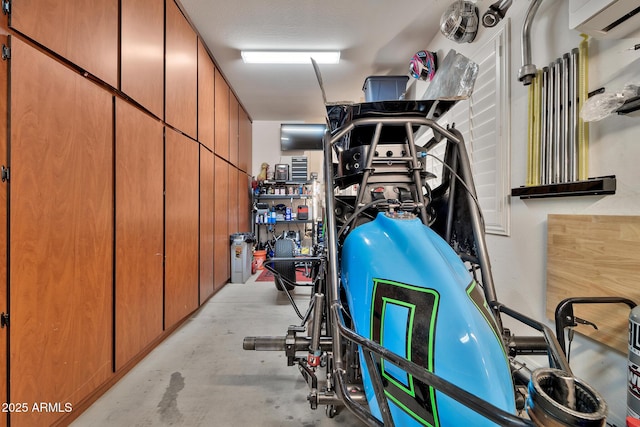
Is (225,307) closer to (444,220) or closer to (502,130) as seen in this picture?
(444,220)

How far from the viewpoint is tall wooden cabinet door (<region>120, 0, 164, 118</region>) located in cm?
169

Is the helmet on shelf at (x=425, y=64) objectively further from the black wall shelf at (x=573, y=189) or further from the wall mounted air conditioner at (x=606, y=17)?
the black wall shelf at (x=573, y=189)

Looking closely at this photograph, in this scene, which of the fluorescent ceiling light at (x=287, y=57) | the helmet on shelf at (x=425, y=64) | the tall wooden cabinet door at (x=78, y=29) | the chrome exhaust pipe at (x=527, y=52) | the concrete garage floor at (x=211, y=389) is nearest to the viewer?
the tall wooden cabinet door at (x=78, y=29)

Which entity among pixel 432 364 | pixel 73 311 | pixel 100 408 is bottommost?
pixel 100 408

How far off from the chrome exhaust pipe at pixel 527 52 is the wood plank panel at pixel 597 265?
2.97ft

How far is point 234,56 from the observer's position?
3225 millimetres

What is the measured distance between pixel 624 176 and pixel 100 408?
3.02m

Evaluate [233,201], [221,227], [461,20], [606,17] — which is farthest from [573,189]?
[233,201]

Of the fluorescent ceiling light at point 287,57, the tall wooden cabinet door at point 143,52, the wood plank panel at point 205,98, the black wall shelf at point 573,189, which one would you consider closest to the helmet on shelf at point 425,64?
the fluorescent ceiling light at point 287,57

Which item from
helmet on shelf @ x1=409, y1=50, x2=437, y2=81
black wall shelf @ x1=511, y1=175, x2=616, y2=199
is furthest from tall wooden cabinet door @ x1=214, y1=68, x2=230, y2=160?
black wall shelf @ x1=511, y1=175, x2=616, y2=199

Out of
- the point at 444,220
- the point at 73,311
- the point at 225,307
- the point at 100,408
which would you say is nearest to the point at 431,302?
the point at 444,220

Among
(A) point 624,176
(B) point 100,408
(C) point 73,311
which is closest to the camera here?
(A) point 624,176

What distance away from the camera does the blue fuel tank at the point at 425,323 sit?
0.61 m

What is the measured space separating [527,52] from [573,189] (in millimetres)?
950
